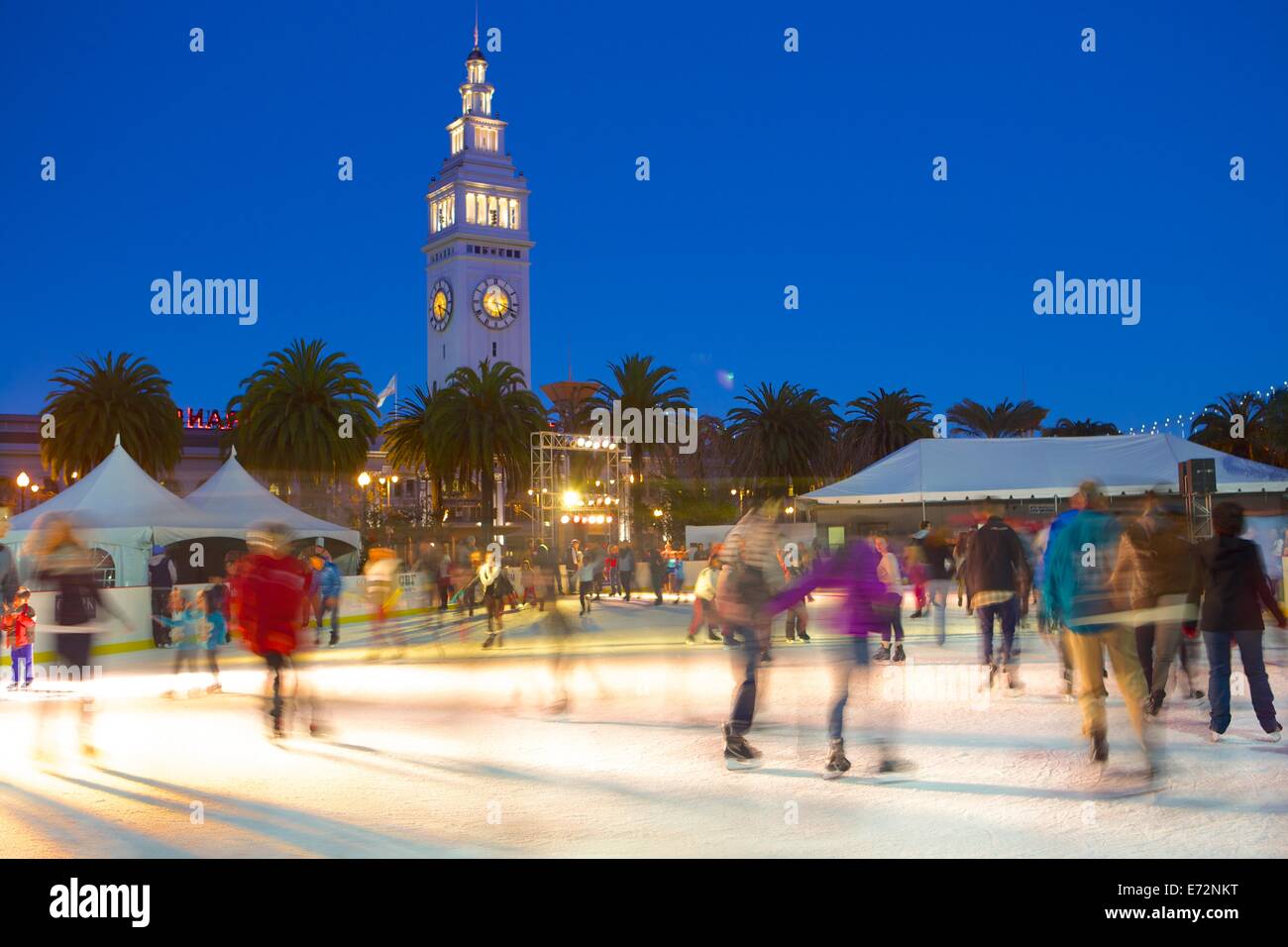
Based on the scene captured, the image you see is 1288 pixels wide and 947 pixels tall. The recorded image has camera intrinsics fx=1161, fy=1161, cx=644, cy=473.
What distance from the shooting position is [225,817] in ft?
20.8

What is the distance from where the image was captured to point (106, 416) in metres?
39.9

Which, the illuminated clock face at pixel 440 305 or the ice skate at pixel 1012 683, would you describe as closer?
the ice skate at pixel 1012 683

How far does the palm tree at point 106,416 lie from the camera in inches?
1580

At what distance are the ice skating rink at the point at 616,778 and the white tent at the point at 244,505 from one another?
16.0 meters

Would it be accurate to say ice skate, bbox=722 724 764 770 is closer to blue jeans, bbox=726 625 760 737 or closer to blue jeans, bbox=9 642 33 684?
blue jeans, bbox=726 625 760 737

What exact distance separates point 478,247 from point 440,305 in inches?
269

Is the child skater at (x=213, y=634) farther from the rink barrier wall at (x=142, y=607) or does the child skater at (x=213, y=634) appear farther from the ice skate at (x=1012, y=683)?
the ice skate at (x=1012, y=683)

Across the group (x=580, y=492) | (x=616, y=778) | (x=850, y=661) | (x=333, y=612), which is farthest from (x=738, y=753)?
(x=580, y=492)

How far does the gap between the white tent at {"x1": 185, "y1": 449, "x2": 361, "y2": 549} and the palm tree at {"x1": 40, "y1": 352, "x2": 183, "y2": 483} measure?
39.2 feet

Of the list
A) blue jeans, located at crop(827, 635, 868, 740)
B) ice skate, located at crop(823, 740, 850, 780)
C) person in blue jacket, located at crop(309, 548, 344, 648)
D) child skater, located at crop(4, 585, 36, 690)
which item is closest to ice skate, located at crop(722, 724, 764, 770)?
ice skate, located at crop(823, 740, 850, 780)

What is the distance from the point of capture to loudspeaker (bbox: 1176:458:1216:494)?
15.3 m

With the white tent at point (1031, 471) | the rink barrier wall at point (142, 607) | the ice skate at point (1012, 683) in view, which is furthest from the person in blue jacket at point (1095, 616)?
the white tent at point (1031, 471)

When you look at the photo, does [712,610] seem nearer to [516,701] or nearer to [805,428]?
[516,701]
